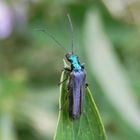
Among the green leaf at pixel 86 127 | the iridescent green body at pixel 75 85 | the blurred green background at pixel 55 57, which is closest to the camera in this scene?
the green leaf at pixel 86 127

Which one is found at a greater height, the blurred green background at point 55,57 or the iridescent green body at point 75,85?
the blurred green background at point 55,57

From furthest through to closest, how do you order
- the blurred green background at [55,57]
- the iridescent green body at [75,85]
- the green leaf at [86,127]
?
the blurred green background at [55,57] < the iridescent green body at [75,85] < the green leaf at [86,127]

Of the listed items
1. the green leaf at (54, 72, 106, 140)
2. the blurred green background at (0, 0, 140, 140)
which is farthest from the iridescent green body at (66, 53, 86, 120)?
the blurred green background at (0, 0, 140, 140)

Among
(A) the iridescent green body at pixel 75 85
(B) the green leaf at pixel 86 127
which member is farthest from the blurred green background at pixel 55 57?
(B) the green leaf at pixel 86 127

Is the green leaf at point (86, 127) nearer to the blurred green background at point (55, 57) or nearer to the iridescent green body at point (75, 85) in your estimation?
the iridescent green body at point (75, 85)

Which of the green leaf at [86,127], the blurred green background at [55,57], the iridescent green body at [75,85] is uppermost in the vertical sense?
the blurred green background at [55,57]

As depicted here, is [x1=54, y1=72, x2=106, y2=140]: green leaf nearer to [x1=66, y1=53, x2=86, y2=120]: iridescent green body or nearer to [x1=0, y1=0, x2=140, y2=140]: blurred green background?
[x1=66, y1=53, x2=86, y2=120]: iridescent green body

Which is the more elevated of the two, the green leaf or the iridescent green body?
the iridescent green body

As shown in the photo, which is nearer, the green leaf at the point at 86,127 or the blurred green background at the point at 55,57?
the green leaf at the point at 86,127

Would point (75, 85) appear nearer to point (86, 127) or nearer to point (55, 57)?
point (86, 127)
